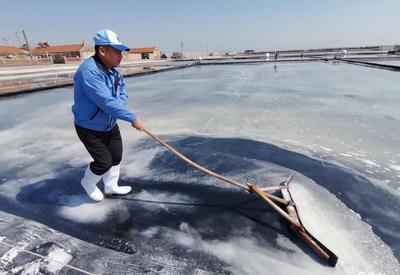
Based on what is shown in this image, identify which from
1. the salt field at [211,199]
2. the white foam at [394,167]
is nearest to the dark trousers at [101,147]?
the salt field at [211,199]

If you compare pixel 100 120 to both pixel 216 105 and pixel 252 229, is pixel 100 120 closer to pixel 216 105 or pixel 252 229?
pixel 252 229

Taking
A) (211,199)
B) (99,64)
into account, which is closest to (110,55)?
(99,64)

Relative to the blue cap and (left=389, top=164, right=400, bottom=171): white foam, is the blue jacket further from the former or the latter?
(left=389, top=164, right=400, bottom=171): white foam

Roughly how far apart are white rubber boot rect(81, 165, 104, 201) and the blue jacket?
0.43 metres

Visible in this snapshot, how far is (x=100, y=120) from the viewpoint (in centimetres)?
219

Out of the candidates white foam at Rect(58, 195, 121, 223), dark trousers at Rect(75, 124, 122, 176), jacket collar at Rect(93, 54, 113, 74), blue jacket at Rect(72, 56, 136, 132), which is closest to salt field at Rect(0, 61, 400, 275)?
white foam at Rect(58, 195, 121, 223)

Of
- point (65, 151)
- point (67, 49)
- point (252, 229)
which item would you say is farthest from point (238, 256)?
point (67, 49)

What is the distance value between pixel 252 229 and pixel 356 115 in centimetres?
419

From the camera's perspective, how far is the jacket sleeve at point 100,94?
78.5 inches

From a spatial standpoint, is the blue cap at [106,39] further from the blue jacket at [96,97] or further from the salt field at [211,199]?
the salt field at [211,199]

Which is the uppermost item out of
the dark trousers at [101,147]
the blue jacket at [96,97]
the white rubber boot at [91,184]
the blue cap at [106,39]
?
the blue cap at [106,39]

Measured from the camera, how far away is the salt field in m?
1.80

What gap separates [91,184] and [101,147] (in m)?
0.40

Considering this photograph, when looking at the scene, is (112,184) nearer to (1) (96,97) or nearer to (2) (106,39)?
(1) (96,97)
